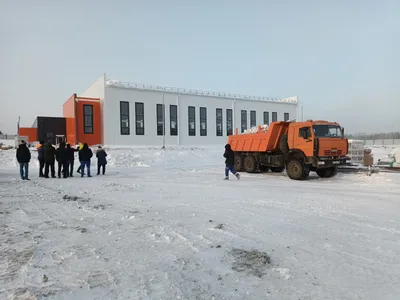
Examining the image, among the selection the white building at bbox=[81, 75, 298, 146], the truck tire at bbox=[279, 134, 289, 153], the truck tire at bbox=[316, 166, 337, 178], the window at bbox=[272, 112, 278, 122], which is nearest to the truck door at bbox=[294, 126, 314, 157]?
the truck tire at bbox=[279, 134, 289, 153]

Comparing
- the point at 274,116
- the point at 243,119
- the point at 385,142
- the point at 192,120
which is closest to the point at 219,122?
the point at 243,119

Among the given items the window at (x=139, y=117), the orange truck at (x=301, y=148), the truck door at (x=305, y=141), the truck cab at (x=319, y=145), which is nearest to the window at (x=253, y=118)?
the window at (x=139, y=117)

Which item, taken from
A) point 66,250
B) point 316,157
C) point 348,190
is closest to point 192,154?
point 316,157

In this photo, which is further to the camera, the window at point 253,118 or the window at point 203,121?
the window at point 253,118

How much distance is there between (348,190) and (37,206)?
9.18 metres

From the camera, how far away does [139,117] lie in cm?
3750

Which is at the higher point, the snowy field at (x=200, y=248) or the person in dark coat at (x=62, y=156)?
the person in dark coat at (x=62, y=156)

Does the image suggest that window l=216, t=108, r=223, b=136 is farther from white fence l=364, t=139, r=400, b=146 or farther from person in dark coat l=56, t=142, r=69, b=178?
white fence l=364, t=139, r=400, b=146

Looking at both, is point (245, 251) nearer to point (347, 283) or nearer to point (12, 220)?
point (347, 283)

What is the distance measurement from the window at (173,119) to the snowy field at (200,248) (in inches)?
1273

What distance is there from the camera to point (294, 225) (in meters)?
5.39

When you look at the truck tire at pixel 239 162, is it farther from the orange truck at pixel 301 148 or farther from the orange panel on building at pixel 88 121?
the orange panel on building at pixel 88 121

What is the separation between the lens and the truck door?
1285cm

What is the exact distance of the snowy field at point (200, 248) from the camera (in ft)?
10.00
